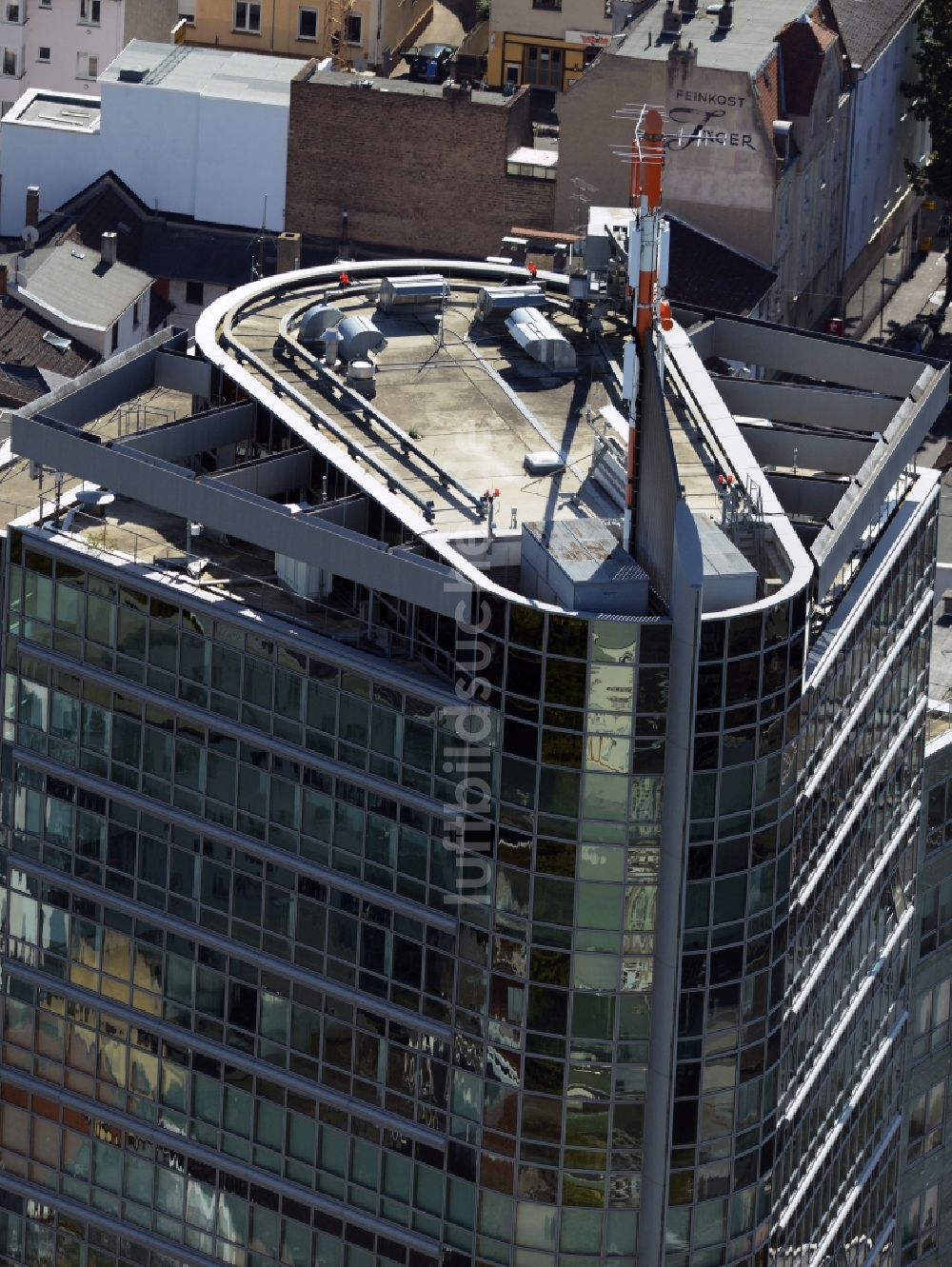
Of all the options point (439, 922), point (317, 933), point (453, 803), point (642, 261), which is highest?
point (642, 261)

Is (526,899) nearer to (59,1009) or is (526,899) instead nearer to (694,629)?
(694,629)

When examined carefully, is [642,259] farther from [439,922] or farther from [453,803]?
[439,922]

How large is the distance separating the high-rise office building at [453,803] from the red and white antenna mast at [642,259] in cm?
88

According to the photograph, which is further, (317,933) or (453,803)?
(317,933)

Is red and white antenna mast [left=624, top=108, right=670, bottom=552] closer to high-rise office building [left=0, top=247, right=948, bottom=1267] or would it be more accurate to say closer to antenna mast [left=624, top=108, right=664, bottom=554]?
antenna mast [left=624, top=108, right=664, bottom=554]

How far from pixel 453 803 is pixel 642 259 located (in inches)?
703

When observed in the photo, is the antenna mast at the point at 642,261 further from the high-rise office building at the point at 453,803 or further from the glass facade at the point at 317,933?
the glass facade at the point at 317,933

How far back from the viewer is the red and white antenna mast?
123 meters

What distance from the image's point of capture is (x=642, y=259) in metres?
126

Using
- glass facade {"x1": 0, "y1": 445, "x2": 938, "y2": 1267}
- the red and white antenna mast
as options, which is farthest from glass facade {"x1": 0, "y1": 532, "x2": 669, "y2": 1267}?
the red and white antenna mast

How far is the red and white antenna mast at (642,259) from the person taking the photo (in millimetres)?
123312

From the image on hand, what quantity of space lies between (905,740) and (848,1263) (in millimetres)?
19051

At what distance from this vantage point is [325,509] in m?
129

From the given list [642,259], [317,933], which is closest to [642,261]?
[642,259]
